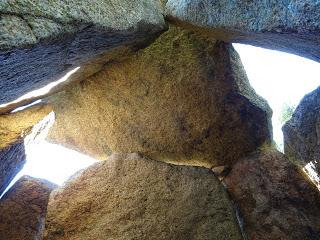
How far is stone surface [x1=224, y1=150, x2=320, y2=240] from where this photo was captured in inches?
169

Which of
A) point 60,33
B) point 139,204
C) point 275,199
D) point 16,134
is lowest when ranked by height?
point 139,204

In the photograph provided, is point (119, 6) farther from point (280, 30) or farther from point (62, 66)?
point (280, 30)

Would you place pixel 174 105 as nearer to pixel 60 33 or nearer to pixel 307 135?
pixel 307 135

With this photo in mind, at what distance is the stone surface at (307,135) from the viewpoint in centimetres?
402

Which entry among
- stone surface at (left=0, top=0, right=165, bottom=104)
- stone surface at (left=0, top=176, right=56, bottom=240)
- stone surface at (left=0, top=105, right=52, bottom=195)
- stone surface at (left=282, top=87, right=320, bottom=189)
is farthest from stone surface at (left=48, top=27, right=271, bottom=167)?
stone surface at (left=0, top=176, right=56, bottom=240)

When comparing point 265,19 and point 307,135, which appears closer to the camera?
point 265,19

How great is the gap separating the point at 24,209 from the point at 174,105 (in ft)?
8.71

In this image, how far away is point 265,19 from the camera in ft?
8.34

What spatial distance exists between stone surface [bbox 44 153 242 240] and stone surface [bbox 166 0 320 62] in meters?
2.02

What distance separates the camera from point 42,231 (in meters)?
4.55

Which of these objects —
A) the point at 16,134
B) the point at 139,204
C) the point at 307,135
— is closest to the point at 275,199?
the point at 307,135

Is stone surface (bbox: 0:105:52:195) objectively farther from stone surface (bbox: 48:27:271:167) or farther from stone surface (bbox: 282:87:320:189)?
stone surface (bbox: 282:87:320:189)

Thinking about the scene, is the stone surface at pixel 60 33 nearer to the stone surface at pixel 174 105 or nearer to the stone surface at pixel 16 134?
the stone surface at pixel 174 105

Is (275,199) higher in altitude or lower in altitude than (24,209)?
higher
